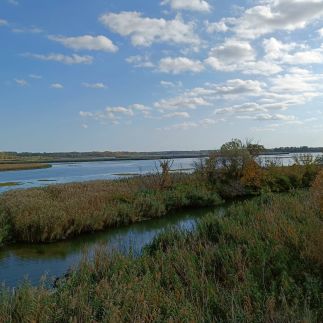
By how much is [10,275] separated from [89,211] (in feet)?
24.8

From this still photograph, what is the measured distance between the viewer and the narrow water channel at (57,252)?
37.3ft

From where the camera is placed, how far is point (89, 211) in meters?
19.0

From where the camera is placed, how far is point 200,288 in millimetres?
6250

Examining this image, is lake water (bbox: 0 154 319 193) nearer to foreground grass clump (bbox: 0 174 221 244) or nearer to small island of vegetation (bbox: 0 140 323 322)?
foreground grass clump (bbox: 0 174 221 244)

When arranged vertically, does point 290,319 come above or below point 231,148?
below

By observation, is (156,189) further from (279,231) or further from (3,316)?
(3,316)

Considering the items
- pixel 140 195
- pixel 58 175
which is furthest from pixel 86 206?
pixel 58 175

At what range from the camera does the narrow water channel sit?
1138cm

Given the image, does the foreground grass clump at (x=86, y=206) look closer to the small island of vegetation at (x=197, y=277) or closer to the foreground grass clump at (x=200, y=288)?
the small island of vegetation at (x=197, y=277)

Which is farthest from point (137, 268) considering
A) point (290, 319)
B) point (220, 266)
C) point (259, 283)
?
point (290, 319)

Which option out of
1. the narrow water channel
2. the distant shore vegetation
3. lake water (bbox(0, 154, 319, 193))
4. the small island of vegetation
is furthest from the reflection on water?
the small island of vegetation

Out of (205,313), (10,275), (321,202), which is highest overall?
(321,202)

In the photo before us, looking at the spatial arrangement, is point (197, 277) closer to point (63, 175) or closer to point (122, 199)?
point (122, 199)

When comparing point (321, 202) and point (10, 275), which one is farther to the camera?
point (10, 275)
